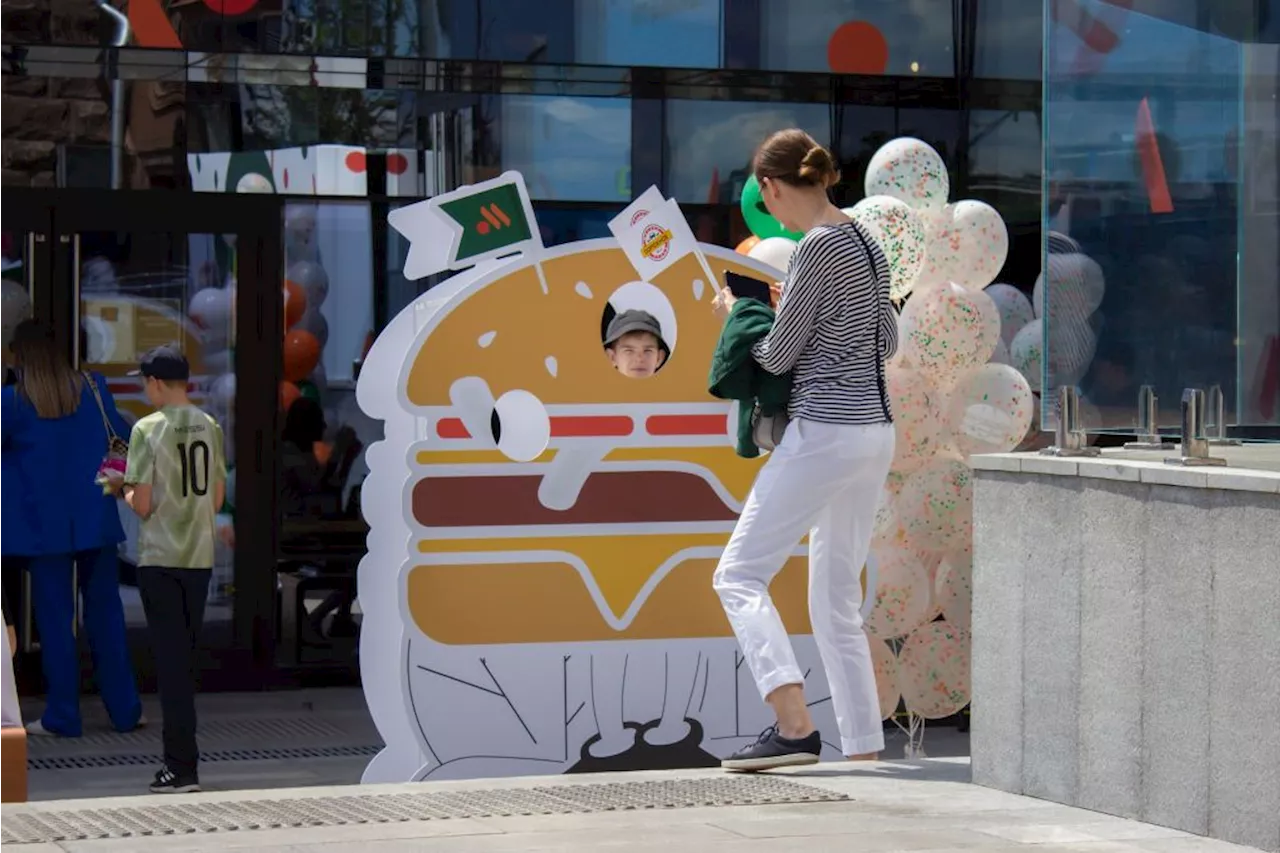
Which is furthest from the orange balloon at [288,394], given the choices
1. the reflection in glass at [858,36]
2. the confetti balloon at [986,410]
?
the confetti balloon at [986,410]

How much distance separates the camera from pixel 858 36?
10.9 metres

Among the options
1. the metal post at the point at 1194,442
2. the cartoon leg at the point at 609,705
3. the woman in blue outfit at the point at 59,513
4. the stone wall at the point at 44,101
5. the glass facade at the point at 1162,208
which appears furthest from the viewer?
the stone wall at the point at 44,101

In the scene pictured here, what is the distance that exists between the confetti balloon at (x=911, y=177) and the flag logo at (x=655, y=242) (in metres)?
0.98

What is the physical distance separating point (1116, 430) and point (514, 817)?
183 cm

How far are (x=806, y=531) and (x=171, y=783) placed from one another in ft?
9.92

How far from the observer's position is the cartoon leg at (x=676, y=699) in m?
7.59

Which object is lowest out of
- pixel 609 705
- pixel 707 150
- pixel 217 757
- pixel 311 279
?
pixel 217 757

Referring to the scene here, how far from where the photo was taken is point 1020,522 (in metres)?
5.52

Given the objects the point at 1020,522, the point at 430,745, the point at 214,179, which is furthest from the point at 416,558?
the point at 214,179

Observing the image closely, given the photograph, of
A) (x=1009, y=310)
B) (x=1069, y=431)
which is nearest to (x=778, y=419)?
(x=1069, y=431)

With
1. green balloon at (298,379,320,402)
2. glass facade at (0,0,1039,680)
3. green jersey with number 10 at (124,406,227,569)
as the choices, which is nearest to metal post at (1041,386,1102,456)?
green jersey with number 10 at (124,406,227,569)

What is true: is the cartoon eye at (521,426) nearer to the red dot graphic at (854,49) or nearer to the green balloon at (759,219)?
the green balloon at (759,219)

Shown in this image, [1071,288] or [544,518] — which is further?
[544,518]

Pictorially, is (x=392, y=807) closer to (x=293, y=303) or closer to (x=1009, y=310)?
(x=1009, y=310)
